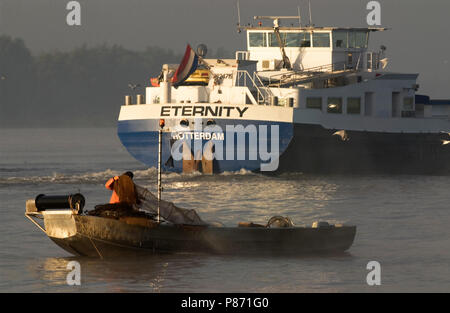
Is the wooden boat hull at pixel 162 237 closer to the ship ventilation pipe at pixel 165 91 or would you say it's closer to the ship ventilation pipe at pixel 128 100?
the ship ventilation pipe at pixel 165 91

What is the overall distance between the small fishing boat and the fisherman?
1.04 ft

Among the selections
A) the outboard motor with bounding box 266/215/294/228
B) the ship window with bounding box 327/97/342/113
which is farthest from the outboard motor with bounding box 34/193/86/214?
the ship window with bounding box 327/97/342/113

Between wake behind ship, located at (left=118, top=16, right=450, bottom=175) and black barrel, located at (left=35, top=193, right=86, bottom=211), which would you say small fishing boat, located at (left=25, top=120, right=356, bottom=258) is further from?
wake behind ship, located at (left=118, top=16, right=450, bottom=175)

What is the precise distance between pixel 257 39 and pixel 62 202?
1459 inches

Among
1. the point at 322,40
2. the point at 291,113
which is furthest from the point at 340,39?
the point at 291,113

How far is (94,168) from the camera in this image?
65375 mm

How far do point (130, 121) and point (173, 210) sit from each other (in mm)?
26313

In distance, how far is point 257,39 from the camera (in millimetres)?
65062

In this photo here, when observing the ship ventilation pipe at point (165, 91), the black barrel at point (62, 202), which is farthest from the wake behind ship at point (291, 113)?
the black barrel at point (62, 202)

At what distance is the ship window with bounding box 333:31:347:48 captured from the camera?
63438 mm

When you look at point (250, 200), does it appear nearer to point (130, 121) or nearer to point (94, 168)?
point (130, 121)

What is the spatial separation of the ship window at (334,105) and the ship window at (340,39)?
6.54 m

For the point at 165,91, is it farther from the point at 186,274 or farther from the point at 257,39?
the point at 186,274
